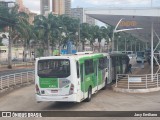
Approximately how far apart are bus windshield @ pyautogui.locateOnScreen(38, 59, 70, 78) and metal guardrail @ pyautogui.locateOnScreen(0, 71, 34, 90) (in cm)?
751

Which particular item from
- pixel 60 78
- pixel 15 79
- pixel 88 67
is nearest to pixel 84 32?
pixel 15 79

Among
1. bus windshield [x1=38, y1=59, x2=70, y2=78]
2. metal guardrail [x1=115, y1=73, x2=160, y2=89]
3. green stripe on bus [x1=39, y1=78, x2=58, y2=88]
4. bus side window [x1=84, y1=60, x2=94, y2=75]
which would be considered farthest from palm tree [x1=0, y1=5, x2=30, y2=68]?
green stripe on bus [x1=39, y1=78, x2=58, y2=88]

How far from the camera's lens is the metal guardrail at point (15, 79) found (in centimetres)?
2482


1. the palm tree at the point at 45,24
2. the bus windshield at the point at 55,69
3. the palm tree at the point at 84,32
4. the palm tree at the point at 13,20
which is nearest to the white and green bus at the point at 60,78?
the bus windshield at the point at 55,69

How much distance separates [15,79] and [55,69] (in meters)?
10.4

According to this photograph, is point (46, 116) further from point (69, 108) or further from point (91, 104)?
point (91, 104)

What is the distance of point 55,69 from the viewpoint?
57.3ft

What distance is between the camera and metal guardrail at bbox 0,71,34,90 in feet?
81.4

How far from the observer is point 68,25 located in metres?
75.1

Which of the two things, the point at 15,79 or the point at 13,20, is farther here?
the point at 13,20

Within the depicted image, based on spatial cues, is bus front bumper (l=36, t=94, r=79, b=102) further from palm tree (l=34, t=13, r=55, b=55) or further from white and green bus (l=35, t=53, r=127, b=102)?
palm tree (l=34, t=13, r=55, b=55)

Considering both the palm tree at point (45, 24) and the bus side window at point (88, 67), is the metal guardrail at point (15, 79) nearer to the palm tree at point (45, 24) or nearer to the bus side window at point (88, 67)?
the bus side window at point (88, 67)

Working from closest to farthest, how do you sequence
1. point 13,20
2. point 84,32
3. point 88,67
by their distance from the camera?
point 88,67 → point 13,20 → point 84,32

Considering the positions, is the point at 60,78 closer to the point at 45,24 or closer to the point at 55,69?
the point at 55,69
